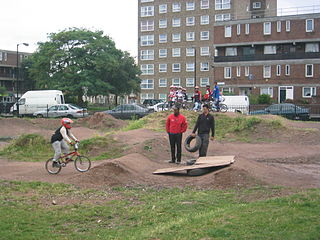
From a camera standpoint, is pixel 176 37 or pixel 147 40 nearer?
pixel 176 37

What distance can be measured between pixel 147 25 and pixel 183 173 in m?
80.1

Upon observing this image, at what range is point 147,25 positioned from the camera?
298 ft

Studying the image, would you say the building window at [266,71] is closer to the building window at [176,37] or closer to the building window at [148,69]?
the building window at [176,37]

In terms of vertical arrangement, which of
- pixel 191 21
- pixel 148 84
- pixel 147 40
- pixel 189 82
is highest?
pixel 191 21

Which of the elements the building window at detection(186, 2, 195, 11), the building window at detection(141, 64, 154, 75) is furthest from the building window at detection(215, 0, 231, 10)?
the building window at detection(141, 64, 154, 75)

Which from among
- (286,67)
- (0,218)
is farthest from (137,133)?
(286,67)

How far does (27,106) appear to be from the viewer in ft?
148

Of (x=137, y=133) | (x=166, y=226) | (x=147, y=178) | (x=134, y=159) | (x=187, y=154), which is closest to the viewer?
(x=166, y=226)

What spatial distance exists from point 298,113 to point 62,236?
1189 inches

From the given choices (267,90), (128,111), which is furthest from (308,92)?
(128,111)

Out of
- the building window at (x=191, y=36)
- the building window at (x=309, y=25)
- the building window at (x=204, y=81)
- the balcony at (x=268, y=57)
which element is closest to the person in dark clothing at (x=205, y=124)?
the balcony at (x=268, y=57)

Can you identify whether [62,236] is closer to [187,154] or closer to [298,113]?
[187,154]

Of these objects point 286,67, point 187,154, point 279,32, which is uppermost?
point 279,32

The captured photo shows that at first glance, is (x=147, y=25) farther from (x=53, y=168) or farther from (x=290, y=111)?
(x=53, y=168)
